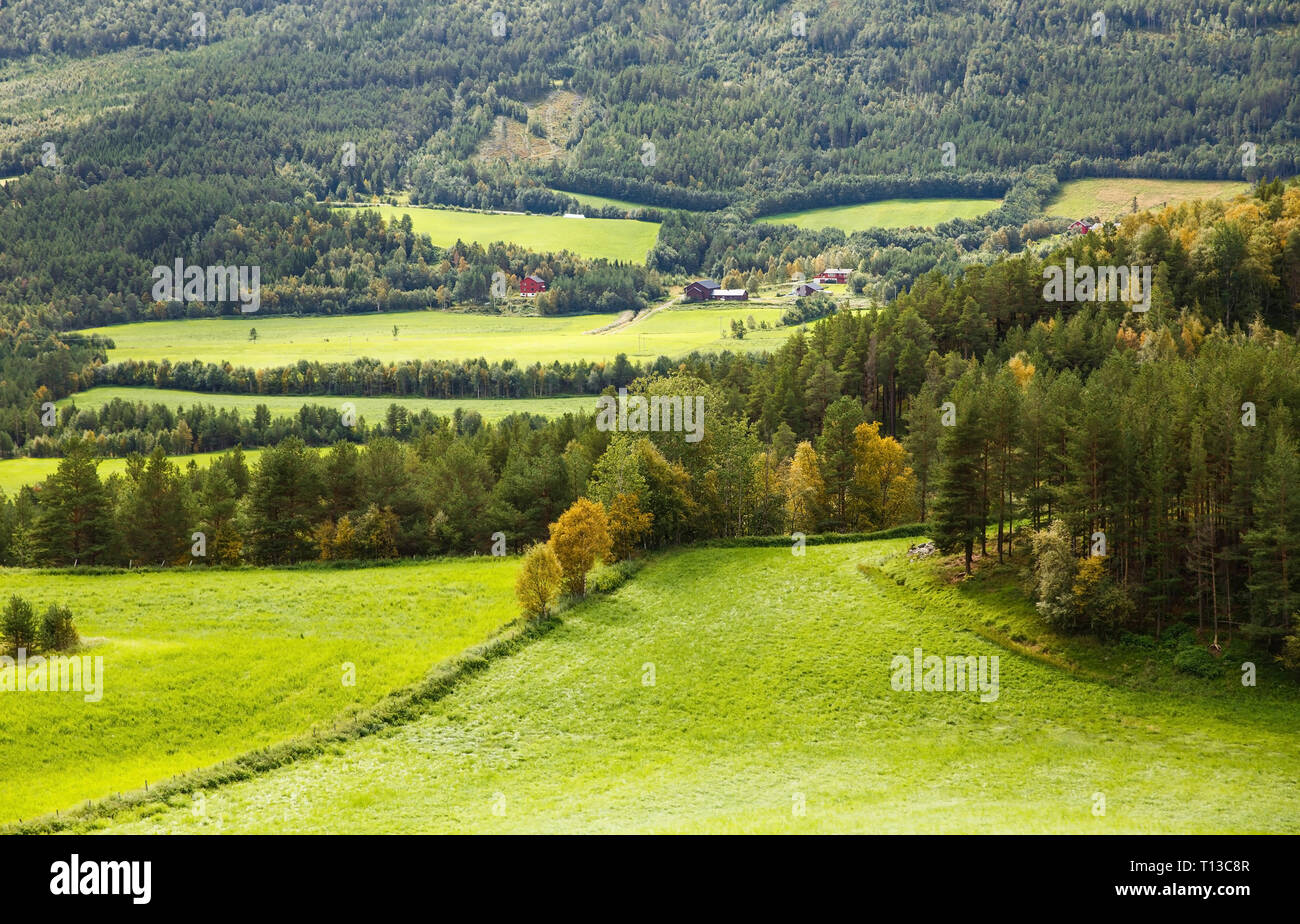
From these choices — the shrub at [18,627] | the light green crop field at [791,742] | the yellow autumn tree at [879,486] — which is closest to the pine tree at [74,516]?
the shrub at [18,627]

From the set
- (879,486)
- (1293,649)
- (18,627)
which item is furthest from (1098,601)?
(18,627)

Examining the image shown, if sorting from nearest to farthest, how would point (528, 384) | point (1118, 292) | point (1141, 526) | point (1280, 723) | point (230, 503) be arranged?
point (1280, 723)
point (1141, 526)
point (230, 503)
point (1118, 292)
point (528, 384)

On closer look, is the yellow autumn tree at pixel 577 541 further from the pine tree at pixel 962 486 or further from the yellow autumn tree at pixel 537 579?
the pine tree at pixel 962 486

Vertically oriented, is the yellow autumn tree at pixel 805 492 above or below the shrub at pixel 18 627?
above

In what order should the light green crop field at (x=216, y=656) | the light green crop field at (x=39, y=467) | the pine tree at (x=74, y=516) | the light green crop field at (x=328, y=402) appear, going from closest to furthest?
1. the light green crop field at (x=216, y=656)
2. the pine tree at (x=74, y=516)
3. the light green crop field at (x=39, y=467)
4. the light green crop field at (x=328, y=402)

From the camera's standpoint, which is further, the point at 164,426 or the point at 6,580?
the point at 164,426

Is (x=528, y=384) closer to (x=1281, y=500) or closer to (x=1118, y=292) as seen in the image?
(x=1118, y=292)
